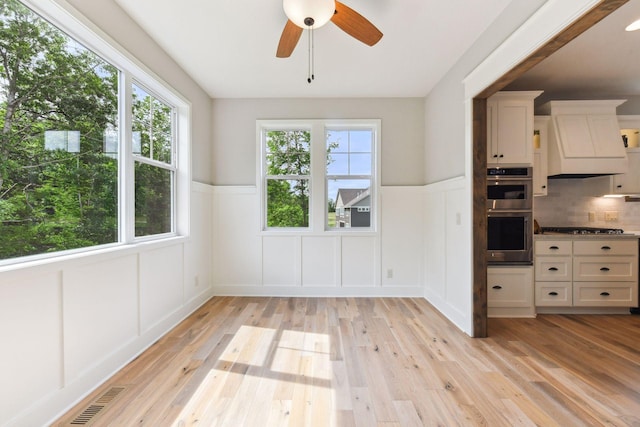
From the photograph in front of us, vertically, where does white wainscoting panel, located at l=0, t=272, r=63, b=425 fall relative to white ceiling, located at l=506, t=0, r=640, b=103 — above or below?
below

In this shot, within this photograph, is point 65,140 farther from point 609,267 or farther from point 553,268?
point 609,267

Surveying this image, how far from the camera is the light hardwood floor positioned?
160 centimetres

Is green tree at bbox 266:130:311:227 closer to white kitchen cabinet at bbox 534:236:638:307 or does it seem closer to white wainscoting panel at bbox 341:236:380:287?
white wainscoting panel at bbox 341:236:380:287

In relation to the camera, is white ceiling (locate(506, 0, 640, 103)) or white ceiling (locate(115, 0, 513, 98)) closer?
white ceiling (locate(115, 0, 513, 98))

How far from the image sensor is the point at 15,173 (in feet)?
4.92

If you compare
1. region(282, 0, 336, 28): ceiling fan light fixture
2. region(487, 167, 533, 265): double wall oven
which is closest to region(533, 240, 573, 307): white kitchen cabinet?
region(487, 167, 533, 265): double wall oven

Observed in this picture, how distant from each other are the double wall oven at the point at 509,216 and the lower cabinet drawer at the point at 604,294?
2.47ft

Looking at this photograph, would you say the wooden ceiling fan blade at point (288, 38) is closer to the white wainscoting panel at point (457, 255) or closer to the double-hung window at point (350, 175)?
the double-hung window at point (350, 175)

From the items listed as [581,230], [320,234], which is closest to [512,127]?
[581,230]

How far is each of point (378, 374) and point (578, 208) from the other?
3561 millimetres

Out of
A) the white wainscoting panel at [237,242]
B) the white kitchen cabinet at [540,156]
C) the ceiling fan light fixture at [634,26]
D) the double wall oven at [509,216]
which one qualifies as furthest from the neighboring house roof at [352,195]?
the ceiling fan light fixture at [634,26]

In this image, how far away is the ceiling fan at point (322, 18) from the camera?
1.67m

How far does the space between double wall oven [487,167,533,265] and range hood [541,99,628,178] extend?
0.64 meters

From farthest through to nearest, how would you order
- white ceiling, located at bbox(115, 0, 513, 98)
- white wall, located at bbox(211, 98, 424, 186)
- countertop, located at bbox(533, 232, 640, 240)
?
white wall, located at bbox(211, 98, 424, 186)
countertop, located at bbox(533, 232, 640, 240)
white ceiling, located at bbox(115, 0, 513, 98)
